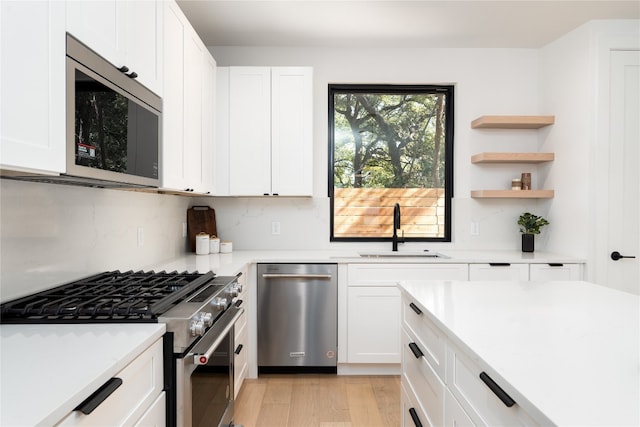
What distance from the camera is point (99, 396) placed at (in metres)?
0.94

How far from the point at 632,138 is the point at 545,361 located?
113 inches

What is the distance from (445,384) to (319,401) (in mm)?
1591

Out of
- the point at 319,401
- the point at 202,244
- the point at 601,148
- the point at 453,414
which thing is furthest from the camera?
the point at 202,244

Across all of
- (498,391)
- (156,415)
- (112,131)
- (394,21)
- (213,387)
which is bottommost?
(213,387)

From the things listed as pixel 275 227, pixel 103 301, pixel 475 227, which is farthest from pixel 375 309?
pixel 103 301

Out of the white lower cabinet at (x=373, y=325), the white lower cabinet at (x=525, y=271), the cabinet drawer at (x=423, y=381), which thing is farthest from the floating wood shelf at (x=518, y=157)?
the cabinet drawer at (x=423, y=381)

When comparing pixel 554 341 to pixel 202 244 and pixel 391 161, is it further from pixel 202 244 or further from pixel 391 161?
pixel 391 161

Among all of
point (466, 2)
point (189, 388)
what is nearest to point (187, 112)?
point (189, 388)

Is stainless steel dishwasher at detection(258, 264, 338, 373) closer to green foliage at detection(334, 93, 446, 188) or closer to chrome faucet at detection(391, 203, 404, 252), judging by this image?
chrome faucet at detection(391, 203, 404, 252)

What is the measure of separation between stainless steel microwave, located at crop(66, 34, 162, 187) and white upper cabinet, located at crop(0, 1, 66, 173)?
53 millimetres

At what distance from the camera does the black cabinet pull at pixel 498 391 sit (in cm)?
90

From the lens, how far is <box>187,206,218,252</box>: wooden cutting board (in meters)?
3.45

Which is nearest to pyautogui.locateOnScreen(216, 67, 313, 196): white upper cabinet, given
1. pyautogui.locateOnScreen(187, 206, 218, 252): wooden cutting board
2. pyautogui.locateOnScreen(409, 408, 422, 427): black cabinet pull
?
pyautogui.locateOnScreen(187, 206, 218, 252): wooden cutting board

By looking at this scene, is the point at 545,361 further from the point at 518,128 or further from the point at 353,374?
the point at 518,128
